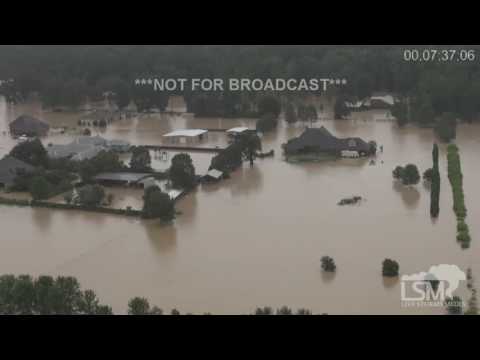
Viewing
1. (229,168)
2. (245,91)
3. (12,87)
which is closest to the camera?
(229,168)

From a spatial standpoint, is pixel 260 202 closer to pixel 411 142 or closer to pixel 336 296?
pixel 336 296

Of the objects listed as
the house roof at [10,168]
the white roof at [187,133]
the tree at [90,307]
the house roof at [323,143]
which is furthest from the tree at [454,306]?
the white roof at [187,133]

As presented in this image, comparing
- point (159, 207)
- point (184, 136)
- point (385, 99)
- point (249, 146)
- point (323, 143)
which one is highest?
point (385, 99)

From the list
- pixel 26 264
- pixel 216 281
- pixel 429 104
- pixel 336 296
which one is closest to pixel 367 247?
pixel 336 296

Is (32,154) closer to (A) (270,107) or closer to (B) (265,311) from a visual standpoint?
(A) (270,107)

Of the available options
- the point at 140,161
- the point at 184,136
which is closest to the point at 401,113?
the point at 184,136

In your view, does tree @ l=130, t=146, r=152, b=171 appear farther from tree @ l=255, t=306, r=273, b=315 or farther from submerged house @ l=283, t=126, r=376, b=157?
tree @ l=255, t=306, r=273, b=315
